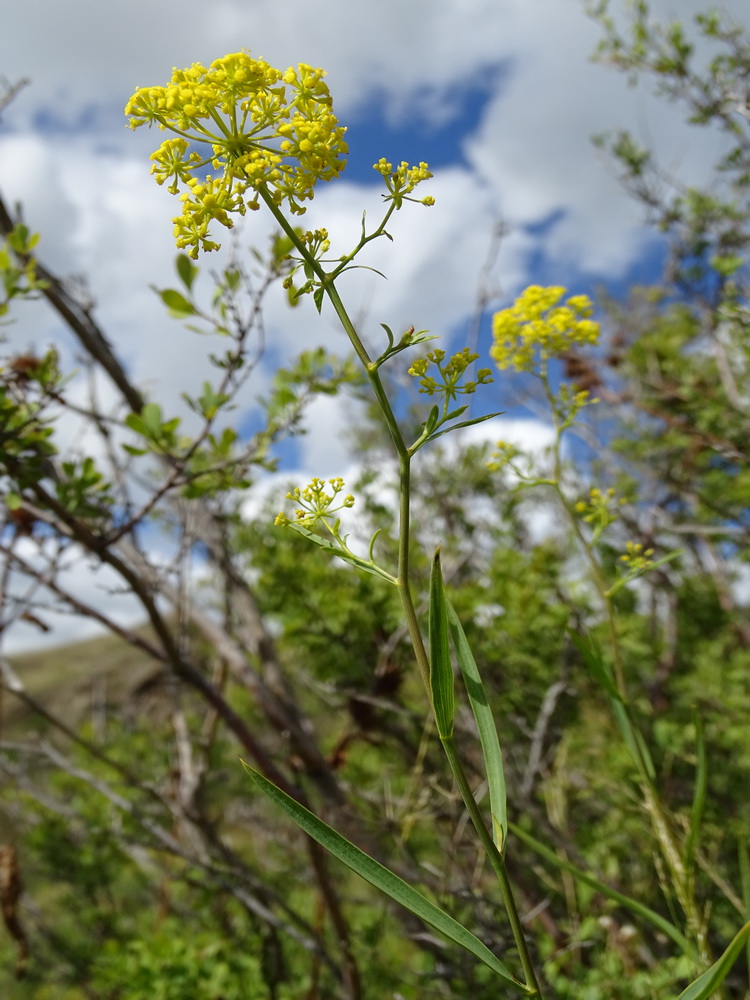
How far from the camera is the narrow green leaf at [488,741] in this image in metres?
0.95

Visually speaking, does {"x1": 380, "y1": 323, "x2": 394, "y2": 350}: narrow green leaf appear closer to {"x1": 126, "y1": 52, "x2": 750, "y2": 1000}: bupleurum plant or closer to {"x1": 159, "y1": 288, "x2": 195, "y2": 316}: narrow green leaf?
{"x1": 126, "y1": 52, "x2": 750, "y2": 1000}: bupleurum plant

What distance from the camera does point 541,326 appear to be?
1872 mm

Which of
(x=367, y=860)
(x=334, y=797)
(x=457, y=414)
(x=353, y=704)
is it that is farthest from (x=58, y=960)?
(x=457, y=414)

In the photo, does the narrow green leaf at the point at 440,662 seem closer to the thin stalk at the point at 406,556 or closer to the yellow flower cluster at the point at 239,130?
the thin stalk at the point at 406,556

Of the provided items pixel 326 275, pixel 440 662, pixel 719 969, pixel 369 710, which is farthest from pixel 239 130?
pixel 369 710

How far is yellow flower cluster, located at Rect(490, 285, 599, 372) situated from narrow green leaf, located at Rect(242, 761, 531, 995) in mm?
1380

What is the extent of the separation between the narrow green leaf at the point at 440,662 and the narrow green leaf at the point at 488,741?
56 mm

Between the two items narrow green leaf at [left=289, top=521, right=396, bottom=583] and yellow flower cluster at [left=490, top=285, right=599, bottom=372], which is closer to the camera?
narrow green leaf at [left=289, top=521, right=396, bottom=583]

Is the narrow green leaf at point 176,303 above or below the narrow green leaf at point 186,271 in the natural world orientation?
below

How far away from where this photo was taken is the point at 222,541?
9.04 ft

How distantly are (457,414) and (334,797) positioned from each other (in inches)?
69.6

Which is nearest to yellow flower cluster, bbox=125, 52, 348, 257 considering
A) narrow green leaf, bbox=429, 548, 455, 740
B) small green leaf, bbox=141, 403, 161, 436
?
narrow green leaf, bbox=429, 548, 455, 740

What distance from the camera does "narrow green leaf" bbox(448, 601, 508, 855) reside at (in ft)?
3.10

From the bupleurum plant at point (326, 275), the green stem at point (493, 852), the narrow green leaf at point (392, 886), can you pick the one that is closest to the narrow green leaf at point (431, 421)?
the bupleurum plant at point (326, 275)
